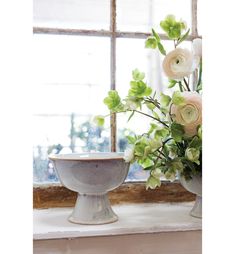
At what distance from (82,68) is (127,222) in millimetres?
503

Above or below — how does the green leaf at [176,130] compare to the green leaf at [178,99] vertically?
below

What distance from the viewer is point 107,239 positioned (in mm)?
966

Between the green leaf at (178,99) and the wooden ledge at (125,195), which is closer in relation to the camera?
the green leaf at (178,99)

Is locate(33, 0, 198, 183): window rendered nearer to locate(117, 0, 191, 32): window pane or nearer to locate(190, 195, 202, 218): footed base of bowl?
locate(117, 0, 191, 32): window pane

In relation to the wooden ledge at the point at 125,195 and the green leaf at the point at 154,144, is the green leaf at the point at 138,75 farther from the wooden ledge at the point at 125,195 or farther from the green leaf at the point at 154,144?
the wooden ledge at the point at 125,195

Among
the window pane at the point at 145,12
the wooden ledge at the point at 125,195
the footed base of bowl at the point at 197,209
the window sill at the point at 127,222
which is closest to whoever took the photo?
the window sill at the point at 127,222

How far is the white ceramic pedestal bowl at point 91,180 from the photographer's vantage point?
0.94 m

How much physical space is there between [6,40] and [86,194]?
0.59 m

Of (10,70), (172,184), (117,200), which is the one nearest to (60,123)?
(117,200)

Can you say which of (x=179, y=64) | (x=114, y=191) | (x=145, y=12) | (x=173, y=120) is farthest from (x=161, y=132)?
(x=145, y=12)

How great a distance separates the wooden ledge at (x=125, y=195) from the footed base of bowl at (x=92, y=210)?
198mm

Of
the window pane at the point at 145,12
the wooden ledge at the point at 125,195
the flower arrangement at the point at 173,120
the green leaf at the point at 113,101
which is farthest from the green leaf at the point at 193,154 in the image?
the window pane at the point at 145,12

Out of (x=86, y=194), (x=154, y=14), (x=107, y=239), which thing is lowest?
(x=107, y=239)
